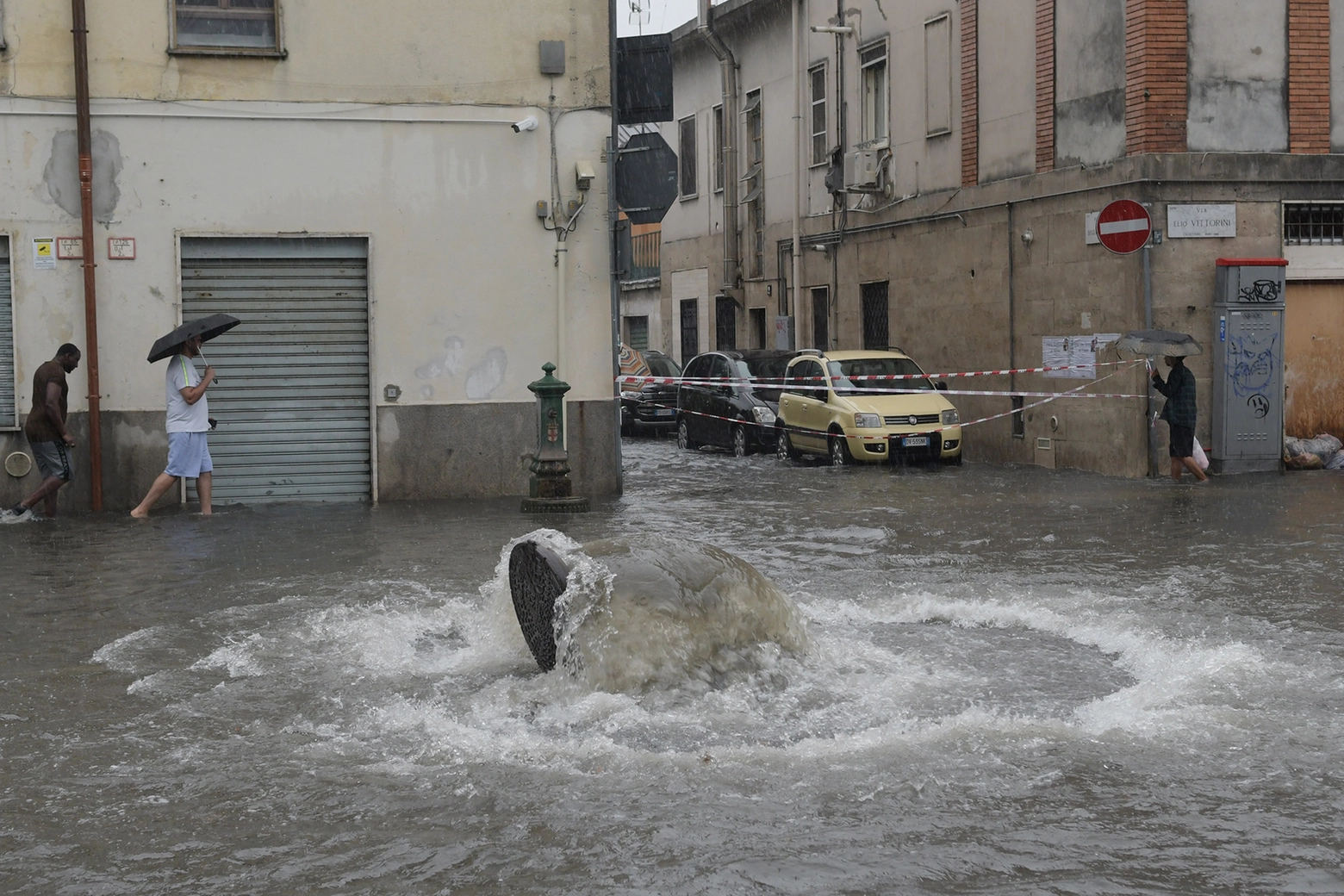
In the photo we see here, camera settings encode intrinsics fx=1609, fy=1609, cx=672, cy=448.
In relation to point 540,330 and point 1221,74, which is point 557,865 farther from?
point 1221,74

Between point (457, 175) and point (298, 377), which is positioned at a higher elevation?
point (457, 175)

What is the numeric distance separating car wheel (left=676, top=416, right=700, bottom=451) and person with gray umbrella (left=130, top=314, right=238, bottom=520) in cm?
1234

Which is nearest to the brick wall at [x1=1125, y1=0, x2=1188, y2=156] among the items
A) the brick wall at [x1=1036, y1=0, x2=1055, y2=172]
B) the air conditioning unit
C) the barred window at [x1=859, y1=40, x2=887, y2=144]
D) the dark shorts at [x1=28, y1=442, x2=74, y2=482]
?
the brick wall at [x1=1036, y1=0, x2=1055, y2=172]

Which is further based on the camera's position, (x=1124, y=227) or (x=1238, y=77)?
(x=1238, y=77)

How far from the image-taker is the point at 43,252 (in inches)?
582

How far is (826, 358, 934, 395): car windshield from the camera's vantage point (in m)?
21.9

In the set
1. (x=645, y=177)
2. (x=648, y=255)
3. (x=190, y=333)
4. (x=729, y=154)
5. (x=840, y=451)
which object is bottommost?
(x=840, y=451)

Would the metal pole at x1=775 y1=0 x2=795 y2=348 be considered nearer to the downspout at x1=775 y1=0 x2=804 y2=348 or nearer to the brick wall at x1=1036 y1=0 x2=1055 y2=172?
the downspout at x1=775 y1=0 x2=804 y2=348

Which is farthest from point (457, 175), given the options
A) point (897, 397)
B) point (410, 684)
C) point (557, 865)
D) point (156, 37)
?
point (557, 865)

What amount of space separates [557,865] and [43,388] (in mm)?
10784

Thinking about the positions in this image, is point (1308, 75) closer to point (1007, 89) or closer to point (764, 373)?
point (1007, 89)

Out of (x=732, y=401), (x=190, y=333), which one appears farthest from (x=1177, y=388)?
(x=190, y=333)

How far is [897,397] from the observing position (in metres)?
21.5

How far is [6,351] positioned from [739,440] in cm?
1183
